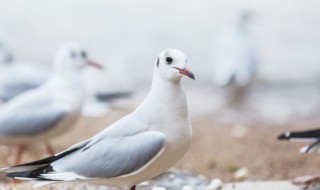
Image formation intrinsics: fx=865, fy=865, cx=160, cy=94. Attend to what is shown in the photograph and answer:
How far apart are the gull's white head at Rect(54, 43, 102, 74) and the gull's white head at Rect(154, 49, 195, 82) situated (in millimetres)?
1810

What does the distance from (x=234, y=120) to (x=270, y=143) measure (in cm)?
130

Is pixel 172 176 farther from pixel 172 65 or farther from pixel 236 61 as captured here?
pixel 236 61

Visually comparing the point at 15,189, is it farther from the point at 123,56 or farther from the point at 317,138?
the point at 123,56

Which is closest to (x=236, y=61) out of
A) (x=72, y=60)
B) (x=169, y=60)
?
(x=72, y=60)

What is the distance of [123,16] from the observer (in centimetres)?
1289

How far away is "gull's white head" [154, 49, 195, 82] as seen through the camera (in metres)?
3.34

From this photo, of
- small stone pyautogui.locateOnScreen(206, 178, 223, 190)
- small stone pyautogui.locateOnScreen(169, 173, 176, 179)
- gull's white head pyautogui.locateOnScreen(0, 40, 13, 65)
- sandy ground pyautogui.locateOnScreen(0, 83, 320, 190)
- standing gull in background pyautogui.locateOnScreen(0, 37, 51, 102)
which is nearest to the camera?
small stone pyautogui.locateOnScreen(206, 178, 223, 190)

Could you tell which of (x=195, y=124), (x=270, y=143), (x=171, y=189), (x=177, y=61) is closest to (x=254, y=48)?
(x=195, y=124)

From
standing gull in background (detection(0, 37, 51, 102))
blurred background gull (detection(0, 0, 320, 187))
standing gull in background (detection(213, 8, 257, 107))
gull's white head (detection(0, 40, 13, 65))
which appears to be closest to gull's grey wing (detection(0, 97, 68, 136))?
blurred background gull (detection(0, 0, 320, 187))

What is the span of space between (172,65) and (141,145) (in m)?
0.33

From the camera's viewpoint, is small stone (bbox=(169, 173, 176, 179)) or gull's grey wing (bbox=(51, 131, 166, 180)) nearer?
gull's grey wing (bbox=(51, 131, 166, 180))

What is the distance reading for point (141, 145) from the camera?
131 inches

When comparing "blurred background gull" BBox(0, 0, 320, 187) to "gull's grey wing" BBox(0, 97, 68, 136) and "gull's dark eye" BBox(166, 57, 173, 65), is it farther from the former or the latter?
"gull's dark eye" BBox(166, 57, 173, 65)

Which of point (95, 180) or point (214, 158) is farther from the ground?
point (214, 158)
